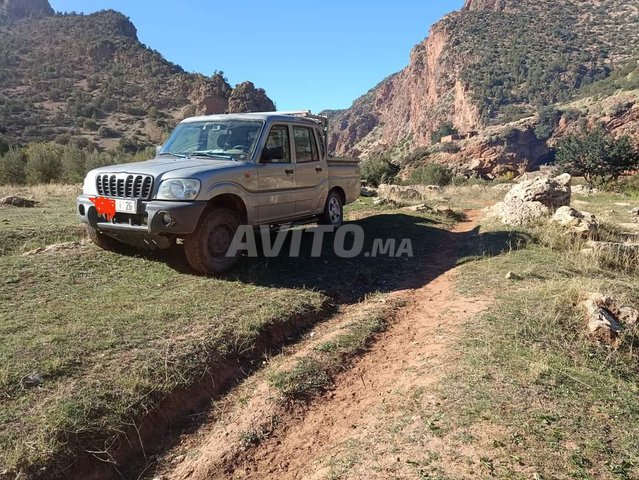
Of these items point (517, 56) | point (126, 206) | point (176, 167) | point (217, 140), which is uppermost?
point (517, 56)

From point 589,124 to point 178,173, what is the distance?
2348 inches

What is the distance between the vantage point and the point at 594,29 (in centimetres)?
7244

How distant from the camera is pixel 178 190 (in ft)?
16.4

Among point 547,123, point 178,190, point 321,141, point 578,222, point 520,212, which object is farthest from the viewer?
point 547,123

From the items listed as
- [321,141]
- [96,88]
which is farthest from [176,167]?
[96,88]

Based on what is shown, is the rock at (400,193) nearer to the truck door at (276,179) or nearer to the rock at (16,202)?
the truck door at (276,179)

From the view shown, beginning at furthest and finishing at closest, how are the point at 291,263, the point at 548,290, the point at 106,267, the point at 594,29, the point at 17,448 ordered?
the point at 594,29 < the point at 291,263 < the point at 106,267 < the point at 548,290 < the point at 17,448

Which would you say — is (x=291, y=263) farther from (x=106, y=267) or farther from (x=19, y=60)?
(x=19, y=60)

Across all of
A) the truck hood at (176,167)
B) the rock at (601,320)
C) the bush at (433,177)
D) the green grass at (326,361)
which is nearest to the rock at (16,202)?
the truck hood at (176,167)

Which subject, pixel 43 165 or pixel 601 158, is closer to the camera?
pixel 601 158

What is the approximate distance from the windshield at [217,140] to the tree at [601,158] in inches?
805

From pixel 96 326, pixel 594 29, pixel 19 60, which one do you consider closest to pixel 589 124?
pixel 594 29

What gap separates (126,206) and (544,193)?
28.5 feet

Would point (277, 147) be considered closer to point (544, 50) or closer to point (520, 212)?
point (520, 212)
